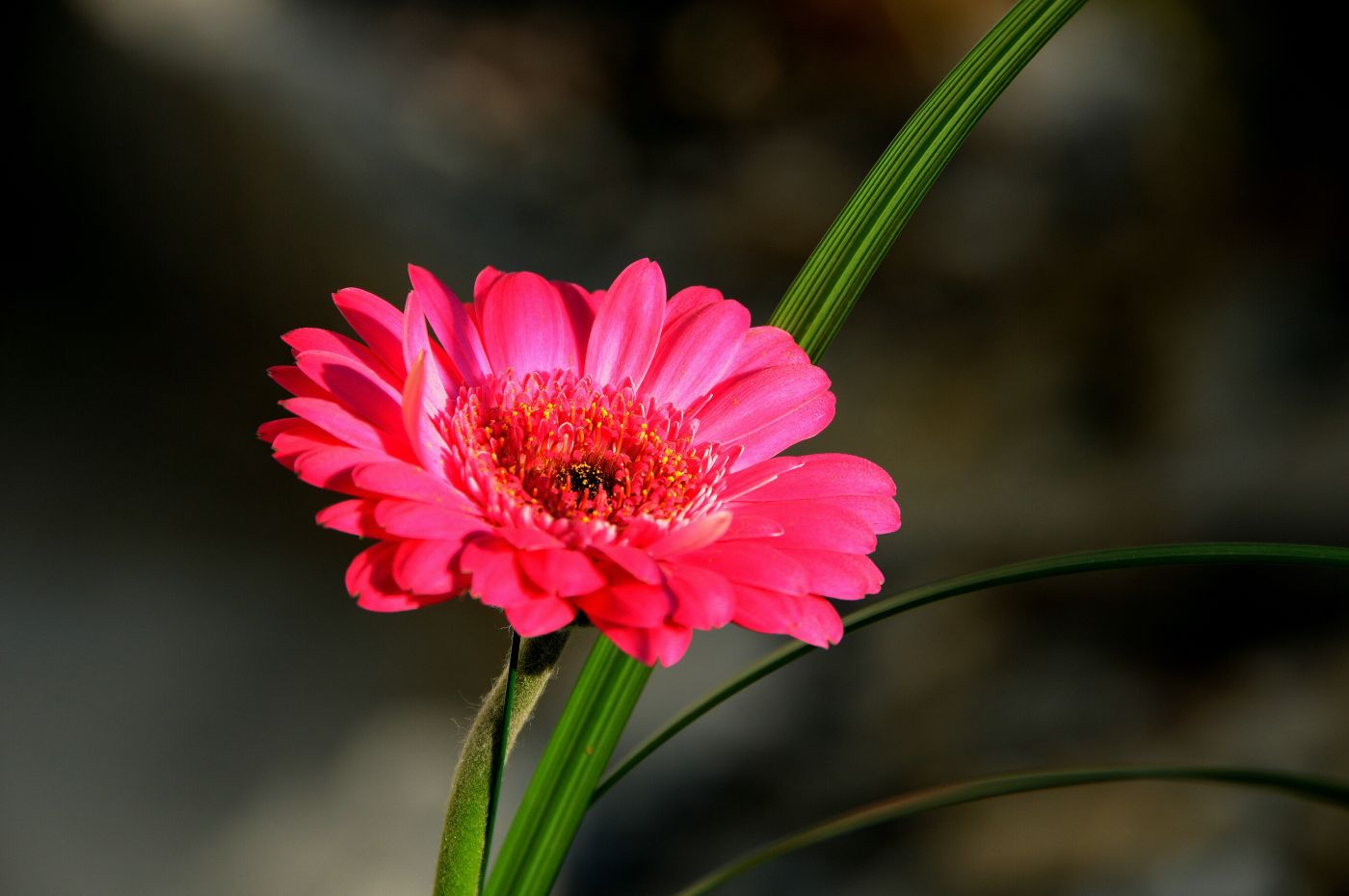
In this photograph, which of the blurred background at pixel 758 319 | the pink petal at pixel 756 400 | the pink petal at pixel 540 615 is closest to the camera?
the pink petal at pixel 540 615

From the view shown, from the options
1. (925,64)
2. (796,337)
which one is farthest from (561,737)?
(925,64)

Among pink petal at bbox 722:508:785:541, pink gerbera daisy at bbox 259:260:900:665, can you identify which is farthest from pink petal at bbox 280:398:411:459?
pink petal at bbox 722:508:785:541

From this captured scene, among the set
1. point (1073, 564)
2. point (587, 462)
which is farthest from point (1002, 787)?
point (587, 462)

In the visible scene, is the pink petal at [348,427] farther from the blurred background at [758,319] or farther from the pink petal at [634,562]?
the blurred background at [758,319]

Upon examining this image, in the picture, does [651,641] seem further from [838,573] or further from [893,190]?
[893,190]

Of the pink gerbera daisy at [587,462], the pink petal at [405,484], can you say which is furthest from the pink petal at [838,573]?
the pink petal at [405,484]

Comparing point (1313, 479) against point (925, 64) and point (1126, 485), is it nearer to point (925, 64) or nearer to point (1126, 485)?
point (1126, 485)

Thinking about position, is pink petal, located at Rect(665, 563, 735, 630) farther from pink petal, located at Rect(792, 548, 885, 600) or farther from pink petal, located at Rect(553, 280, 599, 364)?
pink petal, located at Rect(553, 280, 599, 364)
